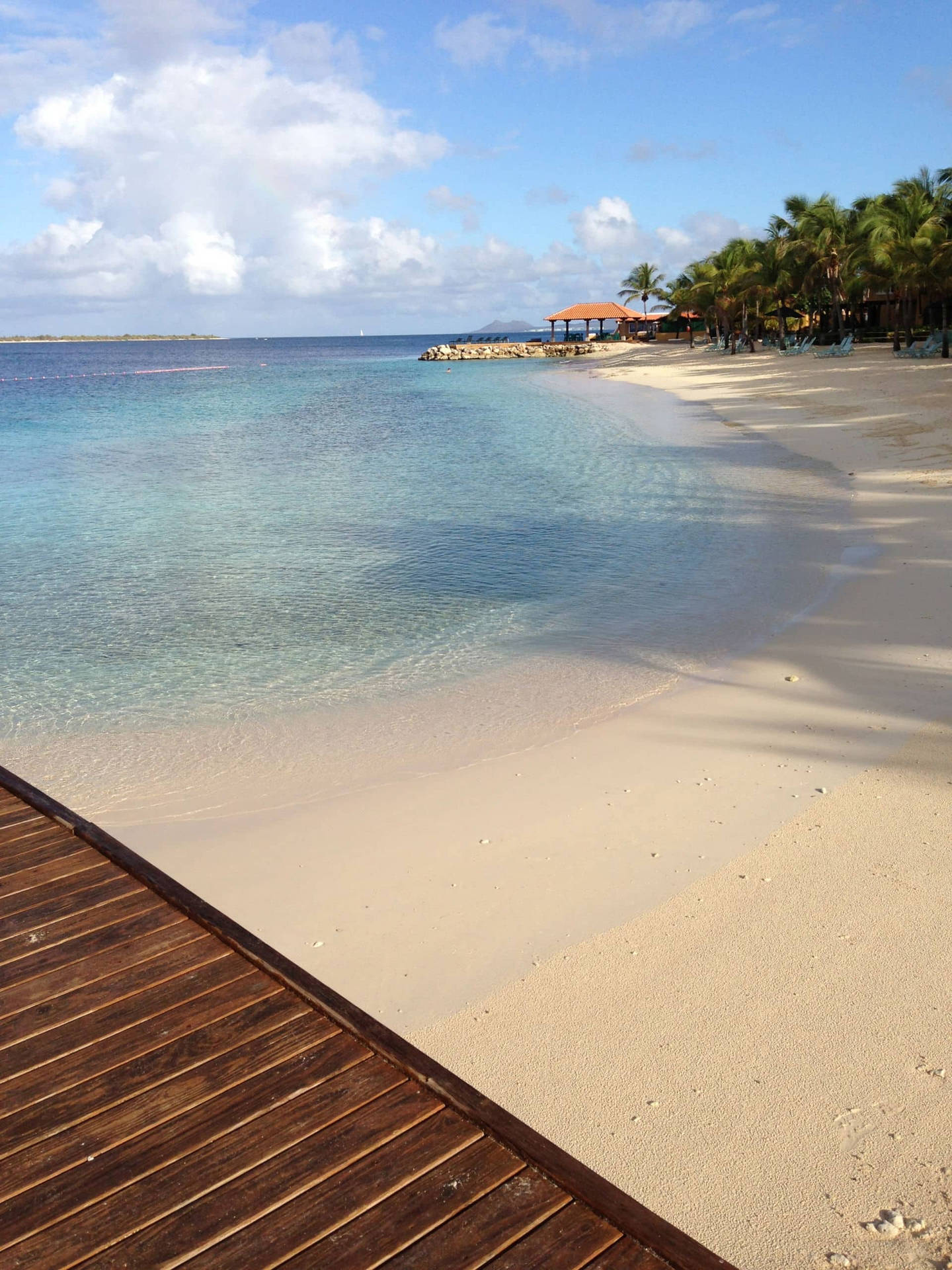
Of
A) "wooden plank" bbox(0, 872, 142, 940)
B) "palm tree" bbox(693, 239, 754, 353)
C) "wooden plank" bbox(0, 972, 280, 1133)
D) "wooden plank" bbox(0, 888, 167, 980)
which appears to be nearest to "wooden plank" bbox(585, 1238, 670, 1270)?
"wooden plank" bbox(0, 972, 280, 1133)

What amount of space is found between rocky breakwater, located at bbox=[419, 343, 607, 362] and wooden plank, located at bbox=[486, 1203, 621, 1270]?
83.2 m

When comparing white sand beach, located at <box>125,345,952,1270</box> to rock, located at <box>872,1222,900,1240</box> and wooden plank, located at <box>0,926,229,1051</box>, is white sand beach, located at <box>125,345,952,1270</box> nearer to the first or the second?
rock, located at <box>872,1222,900,1240</box>

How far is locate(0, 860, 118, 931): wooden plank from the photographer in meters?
3.79

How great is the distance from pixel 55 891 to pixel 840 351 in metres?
40.9

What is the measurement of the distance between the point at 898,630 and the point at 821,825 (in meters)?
3.88

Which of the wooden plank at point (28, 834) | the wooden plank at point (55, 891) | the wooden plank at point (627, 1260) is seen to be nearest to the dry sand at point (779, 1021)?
the wooden plank at point (627, 1260)

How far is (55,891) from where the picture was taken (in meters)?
3.92

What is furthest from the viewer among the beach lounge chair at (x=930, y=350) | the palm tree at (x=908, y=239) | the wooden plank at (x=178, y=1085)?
the beach lounge chair at (x=930, y=350)

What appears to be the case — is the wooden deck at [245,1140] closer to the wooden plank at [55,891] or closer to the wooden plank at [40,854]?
the wooden plank at [55,891]

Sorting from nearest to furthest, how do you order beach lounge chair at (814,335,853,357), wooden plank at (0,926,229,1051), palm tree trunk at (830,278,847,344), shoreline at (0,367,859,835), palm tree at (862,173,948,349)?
1. wooden plank at (0,926,229,1051)
2. shoreline at (0,367,859,835)
3. palm tree at (862,173,948,349)
4. beach lounge chair at (814,335,853,357)
5. palm tree trunk at (830,278,847,344)

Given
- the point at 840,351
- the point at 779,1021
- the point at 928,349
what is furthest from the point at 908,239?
the point at 779,1021

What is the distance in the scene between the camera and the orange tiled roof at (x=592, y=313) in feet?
267

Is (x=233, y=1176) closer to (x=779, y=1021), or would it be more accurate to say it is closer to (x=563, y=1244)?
(x=563, y=1244)

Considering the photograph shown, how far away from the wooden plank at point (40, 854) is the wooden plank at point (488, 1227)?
253cm
